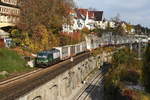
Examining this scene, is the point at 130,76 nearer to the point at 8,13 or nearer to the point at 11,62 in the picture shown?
the point at 11,62

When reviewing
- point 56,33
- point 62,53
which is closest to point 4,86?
point 62,53

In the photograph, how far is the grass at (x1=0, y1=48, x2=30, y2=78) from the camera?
4697 cm

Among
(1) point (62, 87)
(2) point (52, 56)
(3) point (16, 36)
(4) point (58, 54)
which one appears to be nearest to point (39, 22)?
(3) point (16, 36)

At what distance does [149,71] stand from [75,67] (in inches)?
1071

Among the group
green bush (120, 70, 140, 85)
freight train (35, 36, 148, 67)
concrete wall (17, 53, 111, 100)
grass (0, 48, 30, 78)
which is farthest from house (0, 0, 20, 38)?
green bush (120, 70, 140, 85)

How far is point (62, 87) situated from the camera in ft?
143

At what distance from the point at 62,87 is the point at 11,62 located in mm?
11007

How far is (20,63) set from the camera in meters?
52.0

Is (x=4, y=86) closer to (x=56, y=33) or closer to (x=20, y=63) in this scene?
(x=20, y=63)

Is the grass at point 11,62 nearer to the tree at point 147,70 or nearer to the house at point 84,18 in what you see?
A: the tree at point 147,70

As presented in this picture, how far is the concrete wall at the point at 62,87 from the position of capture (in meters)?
31.6

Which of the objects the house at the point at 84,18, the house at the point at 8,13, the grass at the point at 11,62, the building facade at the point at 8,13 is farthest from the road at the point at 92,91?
the house at the point at 84,18

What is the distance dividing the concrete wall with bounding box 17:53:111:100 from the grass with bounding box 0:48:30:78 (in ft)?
26.1

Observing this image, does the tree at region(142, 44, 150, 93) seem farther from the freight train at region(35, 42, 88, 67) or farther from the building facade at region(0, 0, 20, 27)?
the building facade at region(0, 0, 20, 27)
